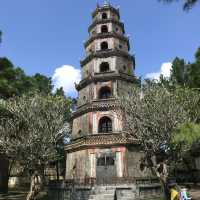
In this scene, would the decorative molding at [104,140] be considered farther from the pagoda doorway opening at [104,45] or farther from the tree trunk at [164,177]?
the pagoda doorway opening at [104,45]

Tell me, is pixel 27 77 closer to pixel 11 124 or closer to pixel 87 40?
pixel 87 40

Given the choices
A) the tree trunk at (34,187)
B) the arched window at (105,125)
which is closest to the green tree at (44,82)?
the arched window at (105,125)

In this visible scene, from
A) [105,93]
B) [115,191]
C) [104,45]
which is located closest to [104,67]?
[104,45]

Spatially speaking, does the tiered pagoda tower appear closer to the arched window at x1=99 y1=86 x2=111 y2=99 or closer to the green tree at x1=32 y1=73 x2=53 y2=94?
the arched window at x1=99 y1=86 x2=111 y2=99

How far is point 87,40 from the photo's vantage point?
31797mm

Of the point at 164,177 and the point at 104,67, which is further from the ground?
the point at 104,67

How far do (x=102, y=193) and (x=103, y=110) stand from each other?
7.89m

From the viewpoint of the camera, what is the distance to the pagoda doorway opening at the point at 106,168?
24194 mm

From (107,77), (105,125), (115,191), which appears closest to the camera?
(115,191)

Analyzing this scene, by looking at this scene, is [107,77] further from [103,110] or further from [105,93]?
[103,110]

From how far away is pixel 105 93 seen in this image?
93.9ft

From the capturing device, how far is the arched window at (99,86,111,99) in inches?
1114

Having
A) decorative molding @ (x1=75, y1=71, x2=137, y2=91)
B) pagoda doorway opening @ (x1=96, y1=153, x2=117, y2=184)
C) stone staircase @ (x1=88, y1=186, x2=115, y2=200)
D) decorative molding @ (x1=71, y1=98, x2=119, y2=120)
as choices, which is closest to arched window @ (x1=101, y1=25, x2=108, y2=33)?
decorative molding @ (x1=75, y1=71, x2=137, y2=91)

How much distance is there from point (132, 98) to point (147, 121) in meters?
2.79
